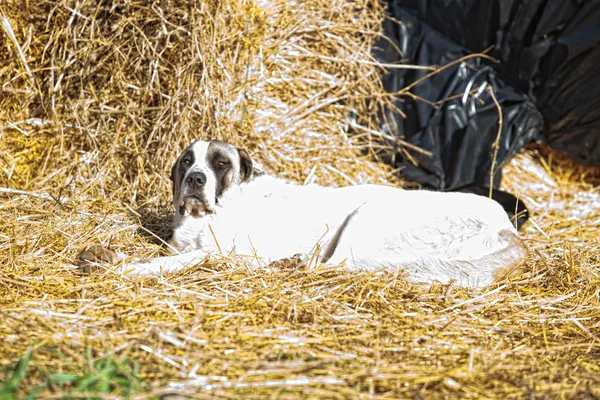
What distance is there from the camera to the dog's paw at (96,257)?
3.47 m

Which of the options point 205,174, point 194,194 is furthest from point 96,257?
point 205,174

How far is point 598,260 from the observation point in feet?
13.4

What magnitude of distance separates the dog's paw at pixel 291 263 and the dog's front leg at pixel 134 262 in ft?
1.32

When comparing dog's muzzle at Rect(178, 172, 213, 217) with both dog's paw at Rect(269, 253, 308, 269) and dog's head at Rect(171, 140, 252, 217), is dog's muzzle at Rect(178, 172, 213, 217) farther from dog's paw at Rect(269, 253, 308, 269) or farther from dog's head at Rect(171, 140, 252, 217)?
dog's paw at Rect(269, 253, 308, 269)

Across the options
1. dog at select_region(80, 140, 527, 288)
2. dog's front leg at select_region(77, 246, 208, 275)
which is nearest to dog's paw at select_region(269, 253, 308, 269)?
dog at select_region(80, 140, 527, 288)

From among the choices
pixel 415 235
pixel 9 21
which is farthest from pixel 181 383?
pixel 9 21

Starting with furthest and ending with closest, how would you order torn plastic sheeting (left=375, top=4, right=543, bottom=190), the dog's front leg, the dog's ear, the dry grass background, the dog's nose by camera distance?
torn plastic sheeting (left=375, top=4, right=543, bottom=190) → the dog's ear → the dog's nose → the dog's front leg → the dry grass background

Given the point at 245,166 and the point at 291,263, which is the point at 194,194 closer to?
the point at 245,166

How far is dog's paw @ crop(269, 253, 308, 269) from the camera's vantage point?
364 centimetres

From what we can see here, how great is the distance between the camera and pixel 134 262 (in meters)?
3.54

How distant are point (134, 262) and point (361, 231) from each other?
125cm

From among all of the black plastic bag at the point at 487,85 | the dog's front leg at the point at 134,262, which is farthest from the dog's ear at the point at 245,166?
the black plastic bag at the point at 487,85

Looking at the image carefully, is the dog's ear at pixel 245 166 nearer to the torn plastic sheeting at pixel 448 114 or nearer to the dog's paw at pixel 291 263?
the dog's paw at pixel 291 263

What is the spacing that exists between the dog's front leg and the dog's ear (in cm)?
52
